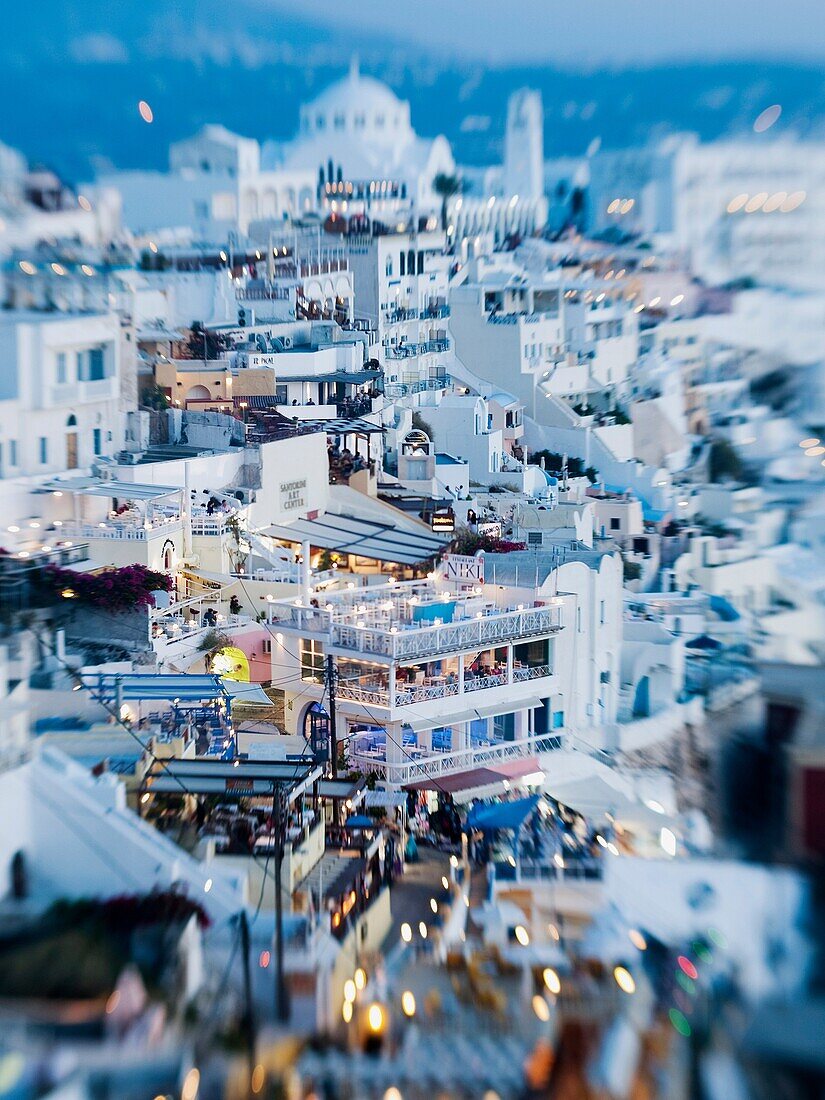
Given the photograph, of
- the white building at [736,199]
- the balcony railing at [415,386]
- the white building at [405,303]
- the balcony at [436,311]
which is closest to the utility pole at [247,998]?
the white building at [736,199]

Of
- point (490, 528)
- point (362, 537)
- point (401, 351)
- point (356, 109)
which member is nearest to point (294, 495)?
point (362, 537)

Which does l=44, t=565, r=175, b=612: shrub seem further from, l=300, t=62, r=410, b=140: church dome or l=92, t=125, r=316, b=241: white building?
Answer: l=300, t=62, r=410, b=140: church dome

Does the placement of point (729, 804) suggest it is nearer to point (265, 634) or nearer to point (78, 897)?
point (78, 897)

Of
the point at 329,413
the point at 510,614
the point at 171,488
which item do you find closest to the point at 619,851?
the point at 510,614

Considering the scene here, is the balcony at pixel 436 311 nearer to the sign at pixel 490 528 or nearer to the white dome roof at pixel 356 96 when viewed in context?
the sign at pixel 490 528

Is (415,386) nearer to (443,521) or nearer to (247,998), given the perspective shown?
(443,521)

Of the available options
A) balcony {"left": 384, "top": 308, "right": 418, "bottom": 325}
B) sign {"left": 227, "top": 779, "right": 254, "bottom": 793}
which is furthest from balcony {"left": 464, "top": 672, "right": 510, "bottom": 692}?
balcony {"left": 384, "top": 308, "right": 418, "bottom": 325}
